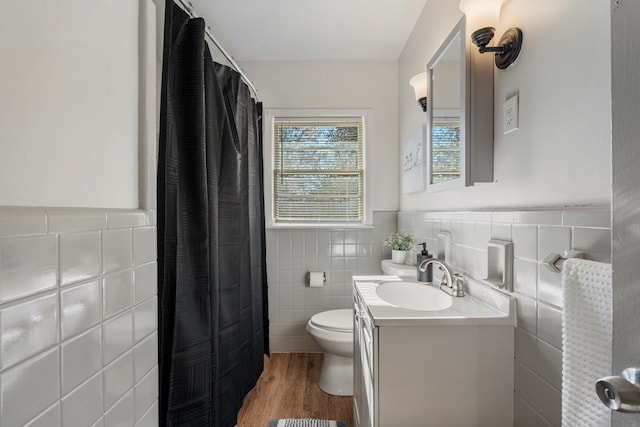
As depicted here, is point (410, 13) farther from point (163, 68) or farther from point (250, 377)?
point (250, 377)

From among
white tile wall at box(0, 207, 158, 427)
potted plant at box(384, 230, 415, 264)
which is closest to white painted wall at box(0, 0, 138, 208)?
white tile wall at box(0, 207, 158, 427)

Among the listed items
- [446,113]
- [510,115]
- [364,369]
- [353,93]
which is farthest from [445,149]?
[353,93]

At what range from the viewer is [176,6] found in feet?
4.42

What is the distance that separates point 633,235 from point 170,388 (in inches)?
55.2

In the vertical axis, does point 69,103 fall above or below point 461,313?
above

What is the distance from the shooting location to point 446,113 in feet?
5.11

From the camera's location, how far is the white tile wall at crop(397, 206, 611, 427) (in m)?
0.79

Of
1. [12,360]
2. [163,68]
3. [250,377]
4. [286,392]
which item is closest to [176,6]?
[163,68]

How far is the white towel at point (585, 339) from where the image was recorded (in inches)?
24.3

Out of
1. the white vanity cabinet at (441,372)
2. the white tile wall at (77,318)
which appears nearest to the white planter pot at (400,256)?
the white vanity cabinet at (441,372)

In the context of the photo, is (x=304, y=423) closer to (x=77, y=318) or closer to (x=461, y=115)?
(x=77, y=318)

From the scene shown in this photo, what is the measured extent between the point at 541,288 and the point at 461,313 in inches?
10.5

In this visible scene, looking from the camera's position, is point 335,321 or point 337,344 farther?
point 335,321

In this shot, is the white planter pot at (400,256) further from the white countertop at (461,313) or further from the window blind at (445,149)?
the white countertop at (461,313)
